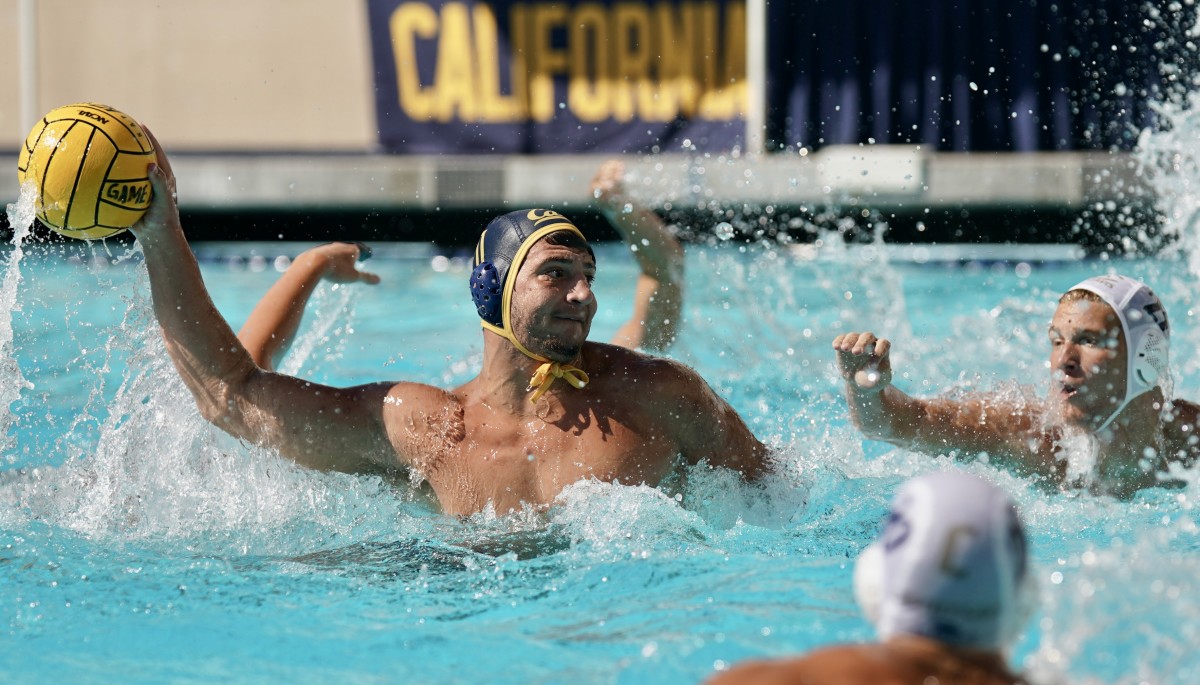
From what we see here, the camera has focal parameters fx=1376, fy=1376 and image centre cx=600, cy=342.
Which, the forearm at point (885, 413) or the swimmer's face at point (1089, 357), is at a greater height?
the swimmer's face at point (1089, 357)

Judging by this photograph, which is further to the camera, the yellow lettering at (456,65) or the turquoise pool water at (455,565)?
the yellow lettering at (456,65)

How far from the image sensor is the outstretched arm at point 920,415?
3.34 meters

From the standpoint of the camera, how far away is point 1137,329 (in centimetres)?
356

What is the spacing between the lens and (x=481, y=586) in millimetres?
3203

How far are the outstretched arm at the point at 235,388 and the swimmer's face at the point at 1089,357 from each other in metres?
1.74

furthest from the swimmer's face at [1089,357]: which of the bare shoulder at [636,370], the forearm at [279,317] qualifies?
the forearm at [279,317]

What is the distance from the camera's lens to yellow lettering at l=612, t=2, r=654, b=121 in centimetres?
965

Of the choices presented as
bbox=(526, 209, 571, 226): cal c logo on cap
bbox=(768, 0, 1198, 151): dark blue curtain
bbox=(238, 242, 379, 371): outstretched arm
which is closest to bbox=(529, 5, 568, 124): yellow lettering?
bbox=(768, 0, 1198, 151): dark blue curtain

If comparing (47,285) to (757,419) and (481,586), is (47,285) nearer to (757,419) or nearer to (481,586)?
(757,419)

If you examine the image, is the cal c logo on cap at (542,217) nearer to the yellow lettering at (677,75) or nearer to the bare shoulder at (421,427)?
the bare shoulder at (421,427)

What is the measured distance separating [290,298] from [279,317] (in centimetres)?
7

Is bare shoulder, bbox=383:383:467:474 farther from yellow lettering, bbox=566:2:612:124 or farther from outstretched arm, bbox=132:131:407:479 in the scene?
yellow lettering, bbox=566:2:612:124

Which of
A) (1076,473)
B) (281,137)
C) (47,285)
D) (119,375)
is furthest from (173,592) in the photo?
(281,137)

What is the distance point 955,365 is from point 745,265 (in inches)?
94.3
